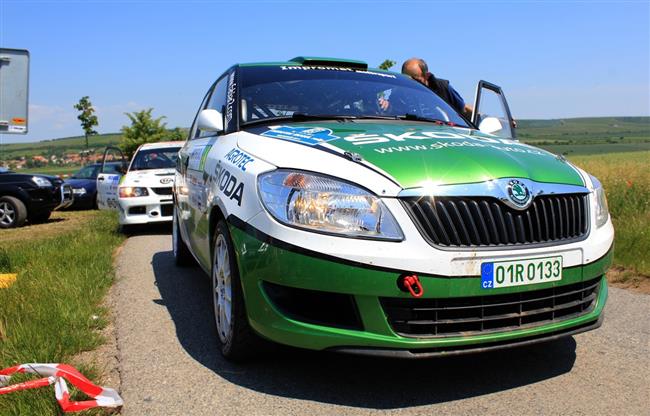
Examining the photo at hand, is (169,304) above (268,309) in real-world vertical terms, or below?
below

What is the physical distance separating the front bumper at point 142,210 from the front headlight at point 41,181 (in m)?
4.77

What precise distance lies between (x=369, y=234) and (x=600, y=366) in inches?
62.1

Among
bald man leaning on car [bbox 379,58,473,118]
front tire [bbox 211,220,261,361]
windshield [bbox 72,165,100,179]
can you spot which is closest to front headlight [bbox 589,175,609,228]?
front tire [bbox 211,220,261,361]

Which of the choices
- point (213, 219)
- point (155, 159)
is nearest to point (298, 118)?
point (213, 219)

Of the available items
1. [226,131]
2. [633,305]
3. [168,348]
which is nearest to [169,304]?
[168,348]

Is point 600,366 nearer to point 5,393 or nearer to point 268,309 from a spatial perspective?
point 268,309

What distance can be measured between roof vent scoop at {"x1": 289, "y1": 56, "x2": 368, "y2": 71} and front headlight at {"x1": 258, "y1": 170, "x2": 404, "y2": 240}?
84.6 inches

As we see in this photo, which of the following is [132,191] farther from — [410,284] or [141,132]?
[141,132]

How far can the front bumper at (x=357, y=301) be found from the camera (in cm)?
253

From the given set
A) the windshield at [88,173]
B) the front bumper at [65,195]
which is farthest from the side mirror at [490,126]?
the windshield at [88,173]

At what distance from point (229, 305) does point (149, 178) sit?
6972 millimetres

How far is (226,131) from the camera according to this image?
3.97m

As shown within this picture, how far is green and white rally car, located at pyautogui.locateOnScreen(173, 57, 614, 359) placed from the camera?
8.36ft

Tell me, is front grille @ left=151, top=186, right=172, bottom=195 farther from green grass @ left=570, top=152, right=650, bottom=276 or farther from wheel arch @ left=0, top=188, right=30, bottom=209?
green grass @ left=570, top=152, right=650, bottom=276
